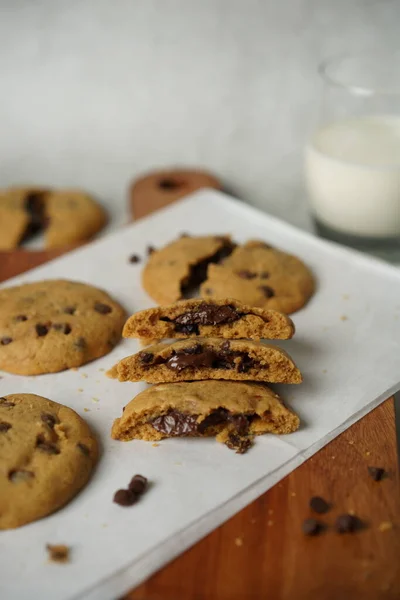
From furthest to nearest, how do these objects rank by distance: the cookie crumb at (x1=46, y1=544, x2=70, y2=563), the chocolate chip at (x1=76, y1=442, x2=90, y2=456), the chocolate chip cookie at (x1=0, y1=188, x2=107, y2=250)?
1. the chocolate chip cookie at (x1=0, y1=188, x2=107, y2=250)
2. the chocolate chip at (x1=76, y1=442, x2=90, y2=456)
3. the cookie crumb at (x1=46, y1=544, x2=70, y2=563)

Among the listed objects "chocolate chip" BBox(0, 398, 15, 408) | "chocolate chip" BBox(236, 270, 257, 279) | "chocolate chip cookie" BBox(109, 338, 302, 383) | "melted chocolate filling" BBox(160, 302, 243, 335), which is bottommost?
"chocolate chip" BBox(0, 398, 15, 408)

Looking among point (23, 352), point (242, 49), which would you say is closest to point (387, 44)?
point (242, 49)

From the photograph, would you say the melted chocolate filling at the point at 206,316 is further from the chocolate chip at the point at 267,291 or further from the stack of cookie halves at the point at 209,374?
the chocolate chip at the point at 267,291

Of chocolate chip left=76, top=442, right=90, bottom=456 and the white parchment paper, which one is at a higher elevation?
chocolate chip left=76, top=442, right=90, bottom=456

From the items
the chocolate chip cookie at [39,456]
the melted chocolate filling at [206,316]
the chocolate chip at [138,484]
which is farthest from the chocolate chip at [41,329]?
the chocolate chip at [138,484]

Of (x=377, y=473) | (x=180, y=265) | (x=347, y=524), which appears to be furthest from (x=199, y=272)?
(x=347, y=524)

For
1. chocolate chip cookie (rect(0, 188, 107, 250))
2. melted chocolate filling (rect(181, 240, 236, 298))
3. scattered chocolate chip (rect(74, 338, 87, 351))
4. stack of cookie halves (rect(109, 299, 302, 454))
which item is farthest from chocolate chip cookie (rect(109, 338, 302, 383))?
chocolate chip cookie (rect(0, 188, 107, 250))

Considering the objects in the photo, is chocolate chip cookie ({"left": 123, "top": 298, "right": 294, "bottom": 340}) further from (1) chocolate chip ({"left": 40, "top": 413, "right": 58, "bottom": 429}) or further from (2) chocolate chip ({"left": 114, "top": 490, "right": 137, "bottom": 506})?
(2) chocolate chip ({"left": 114, "top": 490, "right": 137, "bottom": 506})
